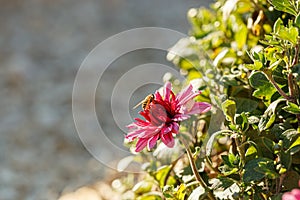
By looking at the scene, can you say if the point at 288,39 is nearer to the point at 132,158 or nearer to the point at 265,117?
the point at 265,117

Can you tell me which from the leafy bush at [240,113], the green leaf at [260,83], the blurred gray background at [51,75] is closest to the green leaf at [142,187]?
the leafy bush at [240,113]

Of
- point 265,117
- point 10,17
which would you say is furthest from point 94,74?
point 265,117

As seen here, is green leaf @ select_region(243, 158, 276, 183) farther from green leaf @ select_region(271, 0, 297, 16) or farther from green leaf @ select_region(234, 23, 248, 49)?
green leaf @ select_region(234, 23, 248, 49)

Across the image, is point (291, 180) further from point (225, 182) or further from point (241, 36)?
point (241, 36)

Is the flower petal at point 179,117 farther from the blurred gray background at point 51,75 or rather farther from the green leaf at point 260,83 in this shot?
Answer: the blurred gray background at point 51,75

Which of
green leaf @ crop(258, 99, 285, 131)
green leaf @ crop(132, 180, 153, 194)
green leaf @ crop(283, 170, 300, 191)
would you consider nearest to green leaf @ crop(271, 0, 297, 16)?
green leaf @ crop(258, 99, 285, 131)
